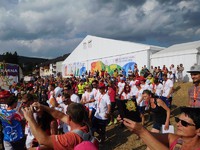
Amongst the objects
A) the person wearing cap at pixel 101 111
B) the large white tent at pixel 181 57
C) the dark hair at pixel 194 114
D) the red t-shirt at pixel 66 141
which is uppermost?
the large white tent at pixel 181 57

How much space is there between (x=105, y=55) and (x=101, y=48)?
1.48 meters

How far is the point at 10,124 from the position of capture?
4.52 metres

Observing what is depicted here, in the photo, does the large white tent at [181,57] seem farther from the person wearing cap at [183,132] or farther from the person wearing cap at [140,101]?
the person wearing cap at [183,132]

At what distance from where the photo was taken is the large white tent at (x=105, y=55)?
22.2 meters

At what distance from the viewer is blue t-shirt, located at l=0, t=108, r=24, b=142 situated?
4.48 metres

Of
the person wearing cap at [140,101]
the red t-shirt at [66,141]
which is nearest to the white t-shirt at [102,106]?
the person wearing cap at [140,101]

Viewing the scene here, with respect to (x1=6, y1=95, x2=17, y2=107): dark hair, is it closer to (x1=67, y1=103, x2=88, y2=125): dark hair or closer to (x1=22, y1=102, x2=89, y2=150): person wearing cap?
(x1=22, y1=102, x2=89, y2=150): person wearing cap

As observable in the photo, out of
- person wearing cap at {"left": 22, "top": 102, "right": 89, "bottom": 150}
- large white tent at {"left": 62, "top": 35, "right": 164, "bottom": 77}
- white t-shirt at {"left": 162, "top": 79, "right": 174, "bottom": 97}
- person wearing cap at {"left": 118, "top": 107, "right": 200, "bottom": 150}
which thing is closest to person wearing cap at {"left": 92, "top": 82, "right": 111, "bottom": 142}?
white t-shirt at {"left": 162, "top": 79, "right": 174, "bottom": 97}

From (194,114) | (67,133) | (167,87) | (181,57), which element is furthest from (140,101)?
(181,57)

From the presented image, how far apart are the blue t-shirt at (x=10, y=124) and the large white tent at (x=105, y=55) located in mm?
18045

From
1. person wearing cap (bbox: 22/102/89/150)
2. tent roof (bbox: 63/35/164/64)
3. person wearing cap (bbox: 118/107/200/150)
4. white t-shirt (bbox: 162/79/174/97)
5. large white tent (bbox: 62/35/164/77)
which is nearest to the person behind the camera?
person wearing cap (bbox: 118/107/200/150)

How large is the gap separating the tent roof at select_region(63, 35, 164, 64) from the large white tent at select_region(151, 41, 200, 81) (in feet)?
4.59

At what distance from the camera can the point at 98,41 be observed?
2920 centimetres

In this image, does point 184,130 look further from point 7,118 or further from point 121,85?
point 121,85
